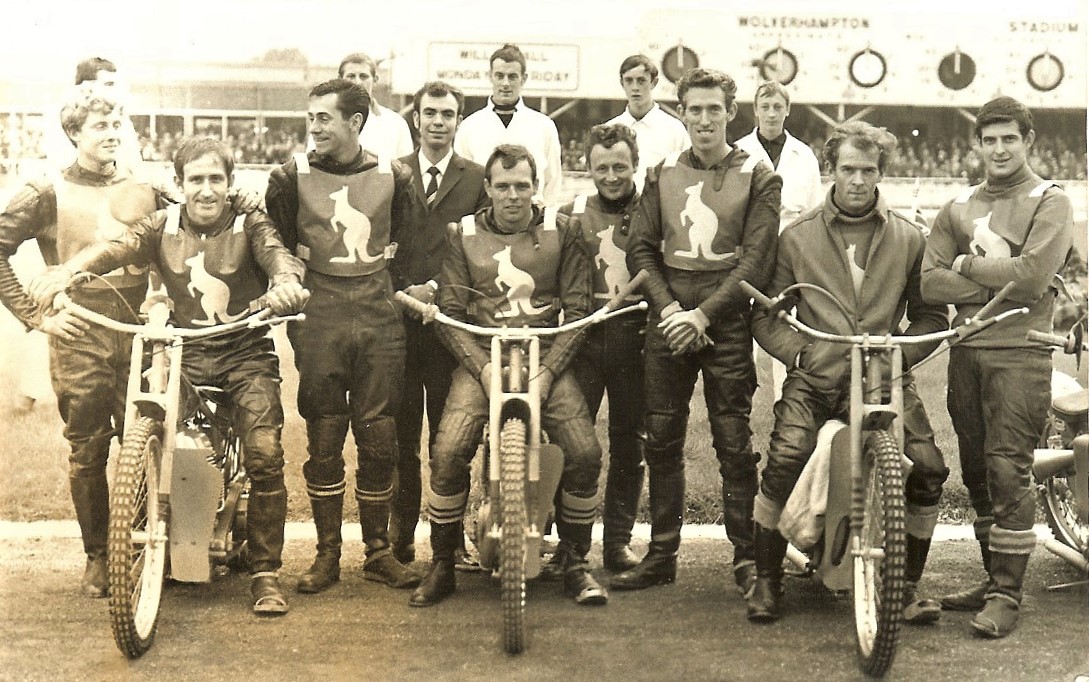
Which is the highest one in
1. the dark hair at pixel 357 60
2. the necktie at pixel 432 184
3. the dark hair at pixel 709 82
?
the dark hair at pixel 357 60

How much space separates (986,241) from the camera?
13.3ft

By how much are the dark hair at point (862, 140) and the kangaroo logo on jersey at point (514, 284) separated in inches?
46.0

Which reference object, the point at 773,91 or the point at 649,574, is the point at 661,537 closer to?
the point at 649,574

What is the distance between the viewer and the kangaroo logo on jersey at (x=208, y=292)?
4.09 metres

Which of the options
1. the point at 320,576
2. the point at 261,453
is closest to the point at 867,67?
the point at 261,453

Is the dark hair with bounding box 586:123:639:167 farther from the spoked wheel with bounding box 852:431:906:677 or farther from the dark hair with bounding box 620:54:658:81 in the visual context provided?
the spoked wheel with bounding box 852:431:906:677

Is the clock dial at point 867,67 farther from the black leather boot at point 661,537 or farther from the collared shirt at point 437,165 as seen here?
the black leather boot at point 661,537

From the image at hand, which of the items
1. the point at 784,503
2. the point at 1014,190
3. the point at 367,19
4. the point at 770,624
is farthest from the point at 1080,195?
the point at 367,19

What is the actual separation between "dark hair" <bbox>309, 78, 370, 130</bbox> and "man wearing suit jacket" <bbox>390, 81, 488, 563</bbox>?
1.17ft

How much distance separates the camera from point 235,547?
14.3ft

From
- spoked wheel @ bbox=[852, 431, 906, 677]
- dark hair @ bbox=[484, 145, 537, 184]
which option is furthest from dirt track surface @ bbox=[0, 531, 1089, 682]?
dark hair @ bbox=[484, 145, 537, 184]

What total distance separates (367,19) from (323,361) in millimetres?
1429

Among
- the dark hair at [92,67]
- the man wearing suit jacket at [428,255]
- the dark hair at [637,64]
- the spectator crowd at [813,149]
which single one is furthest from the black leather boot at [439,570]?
the dark hair at [92,67]

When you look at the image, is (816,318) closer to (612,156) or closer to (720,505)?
(612,156)
